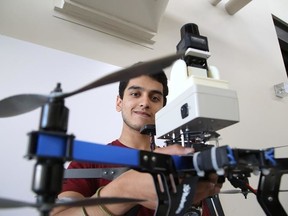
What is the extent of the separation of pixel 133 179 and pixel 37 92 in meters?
0.73

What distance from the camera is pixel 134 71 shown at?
0.29 m

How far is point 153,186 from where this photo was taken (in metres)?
0.40

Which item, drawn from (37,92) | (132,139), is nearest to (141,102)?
(132,139)

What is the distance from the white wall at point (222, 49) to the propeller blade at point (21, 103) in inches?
24.7

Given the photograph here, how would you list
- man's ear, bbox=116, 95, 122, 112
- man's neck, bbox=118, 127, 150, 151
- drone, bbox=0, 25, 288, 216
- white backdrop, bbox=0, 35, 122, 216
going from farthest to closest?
man's ear, bbox=116, 95, 122, 112
man's neck, bbox=118, 127, 150, 151
white backdrop, bbox=0, 35, 122, 216
drone, bbox=0, 25, 288, 216

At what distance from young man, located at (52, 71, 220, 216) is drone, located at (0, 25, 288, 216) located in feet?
0.17

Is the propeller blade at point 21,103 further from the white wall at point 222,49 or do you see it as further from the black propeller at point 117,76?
the white wall at point 222,49

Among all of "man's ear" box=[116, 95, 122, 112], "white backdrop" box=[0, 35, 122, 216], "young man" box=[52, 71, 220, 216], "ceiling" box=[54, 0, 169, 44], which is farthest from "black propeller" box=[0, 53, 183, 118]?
"ceiling" box=[54, 0, 169, 44]

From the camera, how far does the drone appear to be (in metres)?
0.26

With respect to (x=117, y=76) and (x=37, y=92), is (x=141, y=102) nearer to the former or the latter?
(x=37, y=92)

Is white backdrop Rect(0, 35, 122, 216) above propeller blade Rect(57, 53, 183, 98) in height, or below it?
above

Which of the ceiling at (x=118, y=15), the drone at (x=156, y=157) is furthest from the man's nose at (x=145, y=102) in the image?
the ceiling at (x=118, y=15)

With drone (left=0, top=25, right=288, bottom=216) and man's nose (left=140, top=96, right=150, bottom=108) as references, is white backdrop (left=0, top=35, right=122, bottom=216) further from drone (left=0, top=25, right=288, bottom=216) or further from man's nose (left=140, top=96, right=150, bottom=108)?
drone (left=0, top=25, right=288, bottom=216)

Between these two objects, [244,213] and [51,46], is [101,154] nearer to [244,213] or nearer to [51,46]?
[51,46]
